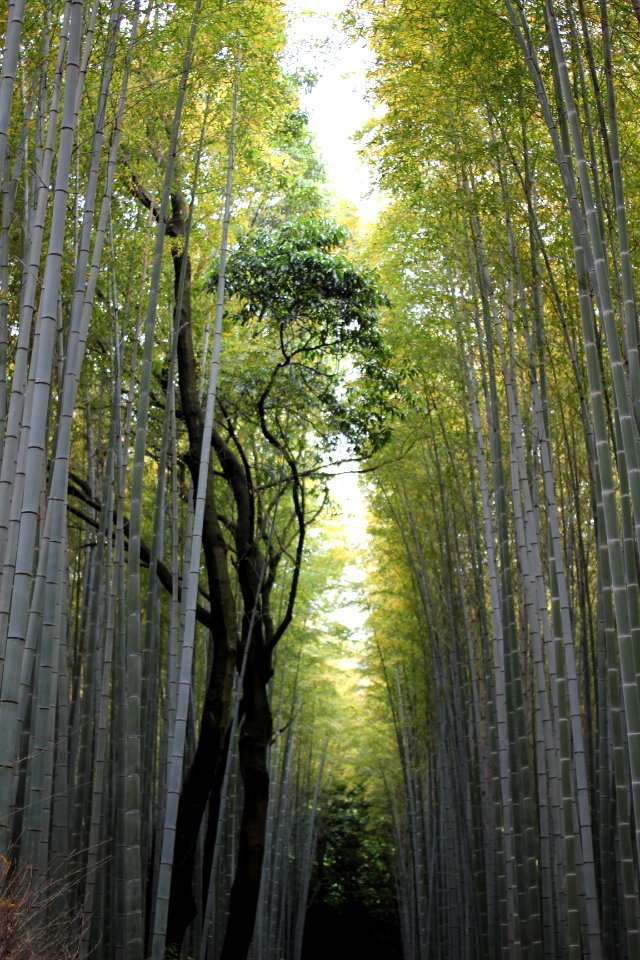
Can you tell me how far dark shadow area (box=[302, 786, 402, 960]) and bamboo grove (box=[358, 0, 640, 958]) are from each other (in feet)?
24.8

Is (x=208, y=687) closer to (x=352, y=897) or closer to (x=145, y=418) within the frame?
(x=145, y=418)

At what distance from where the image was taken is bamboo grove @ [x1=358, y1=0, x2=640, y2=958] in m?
3.58

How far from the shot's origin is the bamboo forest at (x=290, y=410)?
3436mm

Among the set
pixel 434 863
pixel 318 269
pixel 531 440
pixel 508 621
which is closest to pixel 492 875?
pixel 508 621

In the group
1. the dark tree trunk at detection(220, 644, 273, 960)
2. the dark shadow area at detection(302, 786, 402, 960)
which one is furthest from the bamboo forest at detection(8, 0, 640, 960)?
the dark shadow area at detection(302, 786, 402, 960)

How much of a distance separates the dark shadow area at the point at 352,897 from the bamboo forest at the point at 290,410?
264 inches

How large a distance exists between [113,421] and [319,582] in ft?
23.1

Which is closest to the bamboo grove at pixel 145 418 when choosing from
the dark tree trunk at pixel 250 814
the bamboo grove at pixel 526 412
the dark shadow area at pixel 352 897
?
the dark tree trunk at pixel 250 814

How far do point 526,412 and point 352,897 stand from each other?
12.3m

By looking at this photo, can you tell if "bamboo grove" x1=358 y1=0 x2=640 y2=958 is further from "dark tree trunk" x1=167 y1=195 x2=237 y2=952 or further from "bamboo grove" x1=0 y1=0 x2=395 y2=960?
"dark tree trunk" x1=167 y1=195 x2=237 y2=952

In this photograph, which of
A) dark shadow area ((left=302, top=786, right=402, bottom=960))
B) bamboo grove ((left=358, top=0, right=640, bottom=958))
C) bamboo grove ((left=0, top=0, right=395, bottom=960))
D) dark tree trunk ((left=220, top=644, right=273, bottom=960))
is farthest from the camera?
dark shadow area ((left=302, top=786, right=402, bottom=960))

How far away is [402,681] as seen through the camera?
11.6 m

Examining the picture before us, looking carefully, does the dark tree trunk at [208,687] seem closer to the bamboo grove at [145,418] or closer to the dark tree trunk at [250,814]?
the bamboo grove at [145,418]

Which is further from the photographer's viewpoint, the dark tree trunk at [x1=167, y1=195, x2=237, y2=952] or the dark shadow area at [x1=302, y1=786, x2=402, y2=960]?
the dark shadow area at [x1=302, y1=786, x2=402, y2=960]
